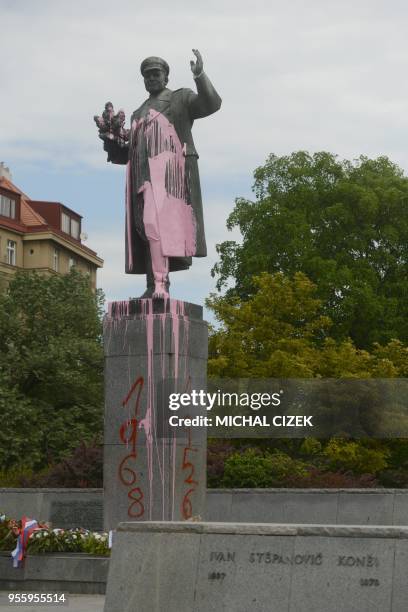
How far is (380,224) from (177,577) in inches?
1600

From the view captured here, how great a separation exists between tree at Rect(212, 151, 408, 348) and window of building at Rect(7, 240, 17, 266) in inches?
1024

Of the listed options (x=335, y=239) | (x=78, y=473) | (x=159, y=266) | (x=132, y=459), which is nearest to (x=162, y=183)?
(x=159, y=266)

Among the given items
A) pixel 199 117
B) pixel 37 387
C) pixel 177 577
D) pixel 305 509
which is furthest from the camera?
pixel 37 387

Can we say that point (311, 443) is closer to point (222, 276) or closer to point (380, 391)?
point (380, 391)

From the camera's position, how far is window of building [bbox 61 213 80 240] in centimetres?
8082

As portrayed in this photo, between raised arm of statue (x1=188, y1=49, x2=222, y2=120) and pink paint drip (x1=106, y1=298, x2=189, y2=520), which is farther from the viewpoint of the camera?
raised arm of statue (x1=188, y1=49, x2=222, y2=120)

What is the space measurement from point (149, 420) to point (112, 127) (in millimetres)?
4741

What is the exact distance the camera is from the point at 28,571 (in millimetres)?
15820

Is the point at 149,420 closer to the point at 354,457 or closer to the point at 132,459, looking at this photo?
the point at 132,459

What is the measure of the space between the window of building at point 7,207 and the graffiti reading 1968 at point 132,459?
192 ft

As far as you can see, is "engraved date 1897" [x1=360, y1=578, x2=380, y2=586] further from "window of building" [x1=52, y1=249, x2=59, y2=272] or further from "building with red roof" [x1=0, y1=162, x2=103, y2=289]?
"window of building" [x1=52, y1=249, x2=59, y2=272]

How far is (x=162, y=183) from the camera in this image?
56.6 ft

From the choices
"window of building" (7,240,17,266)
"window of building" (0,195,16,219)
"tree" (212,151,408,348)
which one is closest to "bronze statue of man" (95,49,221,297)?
"tree" (212,151,408,348)

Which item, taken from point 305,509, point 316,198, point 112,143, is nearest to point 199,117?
point 112,143
